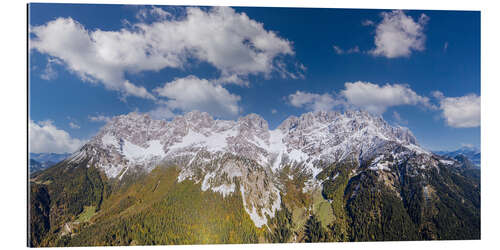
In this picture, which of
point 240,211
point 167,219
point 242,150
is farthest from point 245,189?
point 167,219

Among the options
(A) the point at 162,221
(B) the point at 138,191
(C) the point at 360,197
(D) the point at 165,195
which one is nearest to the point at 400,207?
(C) the point at 360,197

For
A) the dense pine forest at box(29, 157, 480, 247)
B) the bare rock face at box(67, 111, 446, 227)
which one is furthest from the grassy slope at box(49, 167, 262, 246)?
the bare rock face at box(67, 111, 446, 227)

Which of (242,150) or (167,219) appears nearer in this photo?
(167,219)

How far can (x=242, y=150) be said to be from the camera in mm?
37812

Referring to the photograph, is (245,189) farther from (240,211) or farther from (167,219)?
(167,219)

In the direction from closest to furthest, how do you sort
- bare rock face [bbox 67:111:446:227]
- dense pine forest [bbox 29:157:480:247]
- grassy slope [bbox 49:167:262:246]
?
dense pine forest [bbox 29:157:480:247] → grassy slope [bbox 49:167:262:246] → bare rock face [bbox 67:111:446:227]

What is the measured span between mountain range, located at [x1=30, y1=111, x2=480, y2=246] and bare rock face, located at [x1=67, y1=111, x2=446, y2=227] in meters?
0.19

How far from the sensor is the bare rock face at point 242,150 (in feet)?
94.7

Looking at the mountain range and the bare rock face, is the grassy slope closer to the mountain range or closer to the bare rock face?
the mountain range

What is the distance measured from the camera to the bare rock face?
28864mm

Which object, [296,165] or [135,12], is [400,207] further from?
[135,12]

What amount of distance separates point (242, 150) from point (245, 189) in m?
8.97

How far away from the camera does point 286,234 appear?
80.9 feet

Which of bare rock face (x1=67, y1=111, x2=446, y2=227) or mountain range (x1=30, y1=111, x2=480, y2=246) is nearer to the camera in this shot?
mountain range (x1=30, y1=111, x2=480, y2=246)
